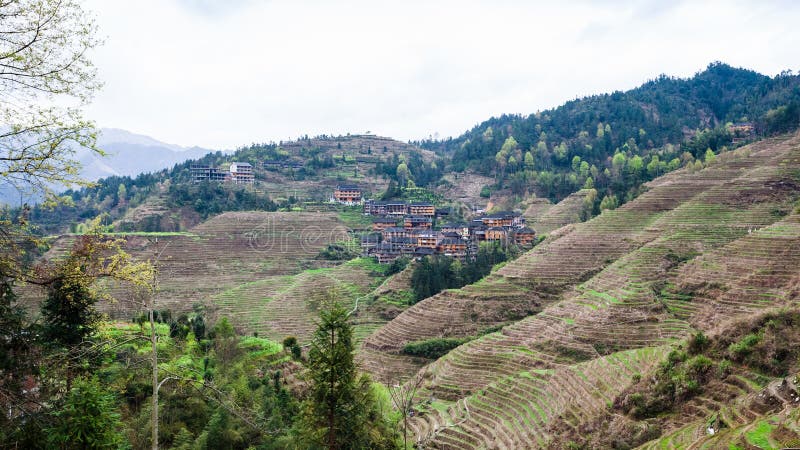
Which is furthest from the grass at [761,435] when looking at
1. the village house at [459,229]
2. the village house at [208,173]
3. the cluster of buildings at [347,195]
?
the village house at [208,173]

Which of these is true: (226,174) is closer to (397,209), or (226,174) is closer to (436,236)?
(397,209)

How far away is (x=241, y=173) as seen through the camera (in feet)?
288

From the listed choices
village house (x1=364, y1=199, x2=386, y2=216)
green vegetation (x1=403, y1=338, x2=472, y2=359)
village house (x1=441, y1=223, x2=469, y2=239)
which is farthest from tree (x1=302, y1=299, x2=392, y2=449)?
Answer: village house (x1=364, y1=199, x2=386, y2=216)

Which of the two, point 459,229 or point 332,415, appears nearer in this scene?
point 332,415

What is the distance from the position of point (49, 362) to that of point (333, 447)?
8.43m

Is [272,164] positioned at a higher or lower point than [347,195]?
higher

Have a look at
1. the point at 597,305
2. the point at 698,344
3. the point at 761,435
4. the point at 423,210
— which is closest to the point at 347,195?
the point at 423,210

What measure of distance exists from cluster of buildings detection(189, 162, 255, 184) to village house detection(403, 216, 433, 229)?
3270 centimetres

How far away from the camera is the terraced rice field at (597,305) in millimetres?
24109

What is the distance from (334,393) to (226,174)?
265 ft

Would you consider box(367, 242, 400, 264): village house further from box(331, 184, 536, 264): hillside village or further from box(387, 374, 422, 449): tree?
box(387, 374, 422, 449): tree

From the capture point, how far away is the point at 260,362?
23969 mm

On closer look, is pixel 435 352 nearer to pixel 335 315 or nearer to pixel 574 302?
pixel 574 302

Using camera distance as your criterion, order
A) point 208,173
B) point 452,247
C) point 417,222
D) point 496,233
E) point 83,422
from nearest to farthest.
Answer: point 83,422 → point 452,247 → point 496,233 → point 417,222 → point 208,173
